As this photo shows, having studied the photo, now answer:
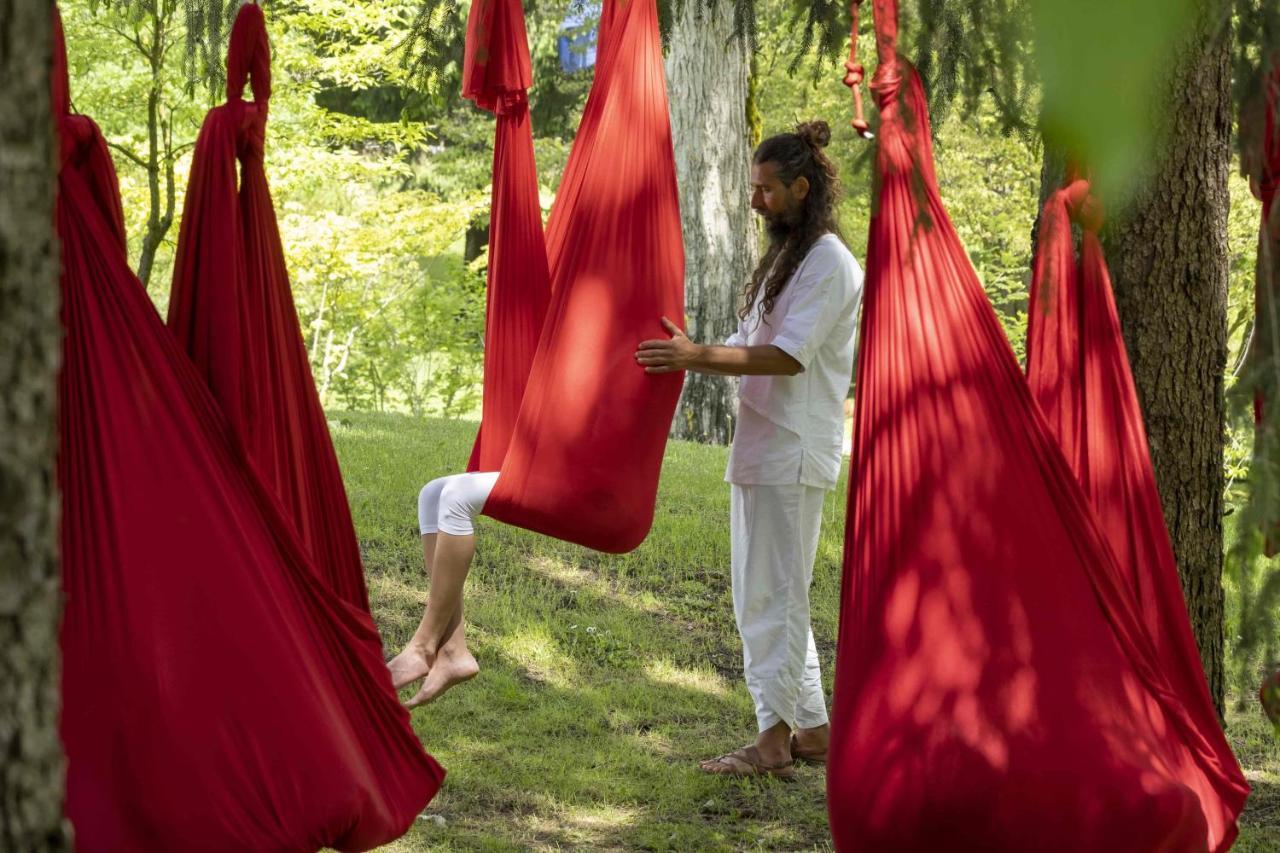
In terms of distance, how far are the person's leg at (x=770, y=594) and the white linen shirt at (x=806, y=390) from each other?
2.4 inches

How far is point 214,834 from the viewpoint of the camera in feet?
6.22

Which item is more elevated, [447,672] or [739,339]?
[739,339]

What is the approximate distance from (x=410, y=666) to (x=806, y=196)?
1.35 meters

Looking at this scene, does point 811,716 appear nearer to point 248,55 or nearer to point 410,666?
point 410,666

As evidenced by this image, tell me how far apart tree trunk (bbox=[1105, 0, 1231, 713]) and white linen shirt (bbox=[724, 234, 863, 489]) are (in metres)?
0.58

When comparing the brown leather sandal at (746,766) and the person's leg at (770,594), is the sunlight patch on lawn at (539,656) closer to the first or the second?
the brown leather sandal at (746,766)

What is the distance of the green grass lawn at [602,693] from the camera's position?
311cm

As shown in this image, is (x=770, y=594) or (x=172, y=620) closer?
(x=172, y=620)

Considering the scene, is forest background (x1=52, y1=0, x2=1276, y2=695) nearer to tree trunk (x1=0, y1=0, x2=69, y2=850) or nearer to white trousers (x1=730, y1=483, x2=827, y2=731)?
white trousers (x1=730, y1=483, x2=827, y2=731)

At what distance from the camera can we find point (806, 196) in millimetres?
3152

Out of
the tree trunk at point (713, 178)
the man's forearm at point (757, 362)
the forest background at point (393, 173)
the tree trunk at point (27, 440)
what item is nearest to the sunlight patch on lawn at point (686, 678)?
the man's forearm at point (757, 362)

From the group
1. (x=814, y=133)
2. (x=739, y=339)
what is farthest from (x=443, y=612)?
(x=814, y=133)

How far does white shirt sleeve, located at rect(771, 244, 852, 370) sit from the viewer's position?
9.94 feet

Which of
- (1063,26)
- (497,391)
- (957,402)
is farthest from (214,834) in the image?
(1063,26)
